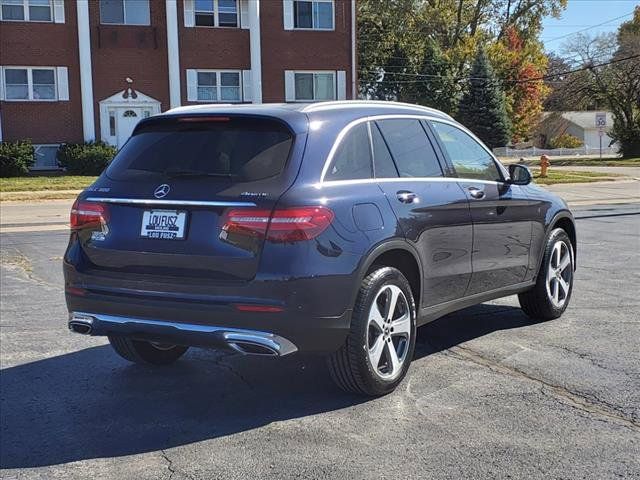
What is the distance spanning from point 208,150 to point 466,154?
7.39 ft

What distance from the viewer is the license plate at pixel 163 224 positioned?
Answer: 446cm

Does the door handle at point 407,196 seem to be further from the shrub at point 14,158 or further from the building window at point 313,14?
the building window at point 313,14

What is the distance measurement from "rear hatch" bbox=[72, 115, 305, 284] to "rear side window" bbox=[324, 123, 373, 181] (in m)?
0.27

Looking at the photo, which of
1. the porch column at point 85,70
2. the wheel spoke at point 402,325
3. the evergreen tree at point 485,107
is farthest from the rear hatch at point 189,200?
the evergreen tree at point 485,107

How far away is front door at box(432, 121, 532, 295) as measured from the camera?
228 inches

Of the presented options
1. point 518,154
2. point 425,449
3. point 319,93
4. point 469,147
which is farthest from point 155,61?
point 518,154

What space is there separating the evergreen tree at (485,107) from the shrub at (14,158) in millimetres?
30502

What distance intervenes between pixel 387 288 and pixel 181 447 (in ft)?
5.13

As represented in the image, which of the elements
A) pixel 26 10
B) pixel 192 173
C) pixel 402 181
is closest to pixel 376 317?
pixel 402 181

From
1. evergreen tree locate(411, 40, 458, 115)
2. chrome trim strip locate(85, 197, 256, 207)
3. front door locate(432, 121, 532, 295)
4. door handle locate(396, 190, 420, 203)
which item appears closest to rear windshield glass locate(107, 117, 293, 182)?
chrome trim strip locate(85, 197, 256, 207)

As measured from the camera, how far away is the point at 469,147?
241 inches

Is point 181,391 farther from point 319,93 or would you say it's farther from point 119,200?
point 319,93

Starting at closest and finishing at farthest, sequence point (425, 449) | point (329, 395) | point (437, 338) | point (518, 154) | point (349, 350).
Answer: point (425, 449) < point (349, 350) < point (329, 395) < point (437, 338) < point (518, 154)

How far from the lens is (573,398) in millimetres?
4773
